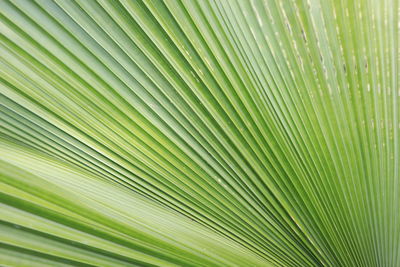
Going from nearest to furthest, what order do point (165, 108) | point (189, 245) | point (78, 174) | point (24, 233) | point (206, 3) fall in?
point (24, 233)
point (189, 245)
point (78, 174)
point (206, 3)
point (165, 108)

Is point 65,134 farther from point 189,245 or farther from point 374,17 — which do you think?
point 374,17

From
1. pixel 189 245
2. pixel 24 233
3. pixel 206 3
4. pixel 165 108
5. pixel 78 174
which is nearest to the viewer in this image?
pixel 24 233

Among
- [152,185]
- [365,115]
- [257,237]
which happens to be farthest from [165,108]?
[365,115]

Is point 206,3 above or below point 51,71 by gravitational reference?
above

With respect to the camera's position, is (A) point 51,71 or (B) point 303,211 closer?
(A) point 51,71

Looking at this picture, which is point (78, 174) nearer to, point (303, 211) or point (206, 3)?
point (206, 3)

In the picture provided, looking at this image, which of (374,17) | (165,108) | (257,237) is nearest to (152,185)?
(165,108)

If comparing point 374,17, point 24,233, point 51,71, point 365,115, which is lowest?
point 24,233
